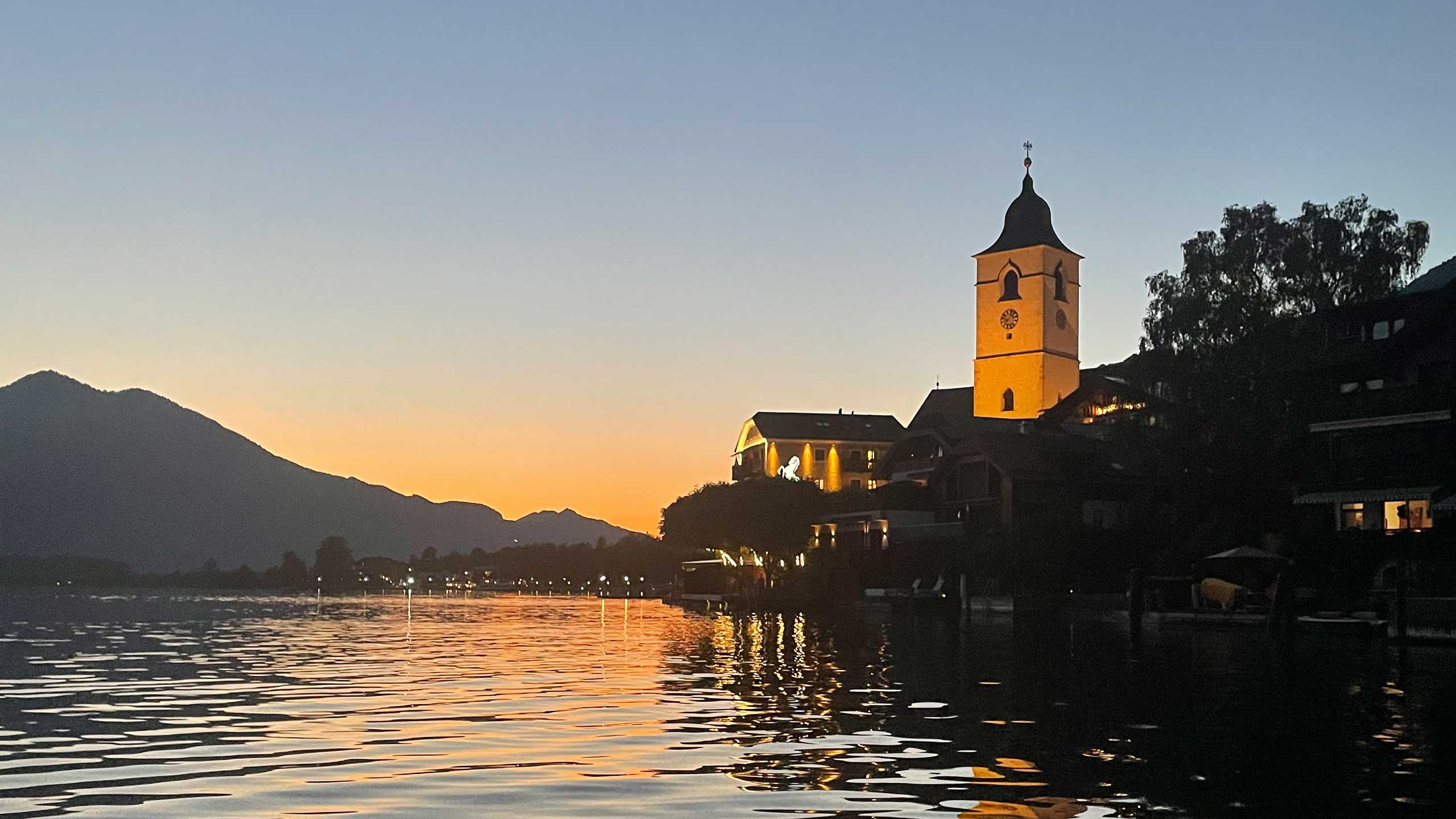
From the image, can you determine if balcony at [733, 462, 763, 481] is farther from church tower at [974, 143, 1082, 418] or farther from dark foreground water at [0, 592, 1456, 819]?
dark foreground water at [0, 592, 1456, 819]

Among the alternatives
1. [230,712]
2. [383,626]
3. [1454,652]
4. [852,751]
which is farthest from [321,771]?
[383,626]

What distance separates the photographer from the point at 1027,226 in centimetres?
15825

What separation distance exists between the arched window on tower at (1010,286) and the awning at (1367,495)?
3464 inches

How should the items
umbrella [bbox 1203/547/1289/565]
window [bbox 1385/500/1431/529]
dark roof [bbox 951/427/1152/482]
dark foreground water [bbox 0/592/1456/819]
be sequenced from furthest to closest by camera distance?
1. dark roof [bbox 951/427/1152/482]
2. window [bbox 1385/500/1431/529]
3. umbrella [bbox 1203/547/1289/565]
4. dark foreground water [bbox 0/592/1456/819]

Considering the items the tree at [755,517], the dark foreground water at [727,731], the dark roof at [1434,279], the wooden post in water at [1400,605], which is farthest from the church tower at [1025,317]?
the dark foreground water at [727,731]

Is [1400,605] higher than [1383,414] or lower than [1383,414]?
lower

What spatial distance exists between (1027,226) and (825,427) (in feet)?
102

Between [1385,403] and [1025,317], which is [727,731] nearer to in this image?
[1385,403]

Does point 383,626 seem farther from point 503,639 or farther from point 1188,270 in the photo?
point 1188,270

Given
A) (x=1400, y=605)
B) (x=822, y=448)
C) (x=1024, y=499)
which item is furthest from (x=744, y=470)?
→ (x=1400, y=605)

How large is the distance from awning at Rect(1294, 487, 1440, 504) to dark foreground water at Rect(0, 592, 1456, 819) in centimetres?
1645

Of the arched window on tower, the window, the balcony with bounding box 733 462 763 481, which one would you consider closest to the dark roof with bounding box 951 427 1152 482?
the window

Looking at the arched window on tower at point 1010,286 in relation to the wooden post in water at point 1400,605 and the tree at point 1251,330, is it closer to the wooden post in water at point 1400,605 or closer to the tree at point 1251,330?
the tree at point 1251,330

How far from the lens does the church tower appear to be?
148 m
